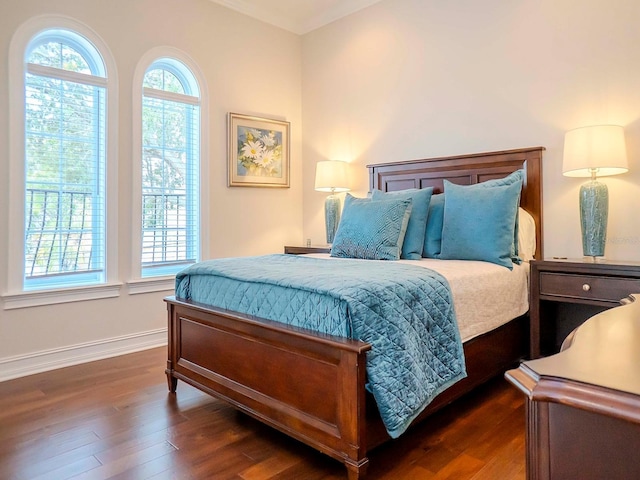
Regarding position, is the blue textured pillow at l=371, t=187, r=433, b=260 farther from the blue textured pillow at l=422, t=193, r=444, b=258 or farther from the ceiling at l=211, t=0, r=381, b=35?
the ceiling at l=211, t=0, r=381, b=35

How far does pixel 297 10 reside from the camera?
4301mm

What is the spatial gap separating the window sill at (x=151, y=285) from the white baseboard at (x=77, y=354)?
0.34 m

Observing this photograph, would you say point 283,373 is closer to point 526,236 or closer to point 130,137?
point 526,236

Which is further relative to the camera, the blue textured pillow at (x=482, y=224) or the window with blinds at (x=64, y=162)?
the window with blinds at (x=64, y=162)

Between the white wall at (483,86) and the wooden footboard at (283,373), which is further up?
the white wall at (483,86)

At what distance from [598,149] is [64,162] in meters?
3.51

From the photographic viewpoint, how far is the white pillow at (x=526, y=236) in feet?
9.50

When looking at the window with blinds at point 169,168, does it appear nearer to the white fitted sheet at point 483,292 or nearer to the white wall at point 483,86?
the white wall at point 483,86

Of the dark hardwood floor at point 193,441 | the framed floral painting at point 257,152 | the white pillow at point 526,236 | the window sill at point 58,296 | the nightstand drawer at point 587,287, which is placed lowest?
the dark hardwood floor at point 193,441

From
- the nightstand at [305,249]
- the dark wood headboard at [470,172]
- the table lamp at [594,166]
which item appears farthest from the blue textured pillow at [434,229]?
the nightstand at [305,249]

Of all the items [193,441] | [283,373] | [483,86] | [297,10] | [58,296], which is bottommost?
[193,441]

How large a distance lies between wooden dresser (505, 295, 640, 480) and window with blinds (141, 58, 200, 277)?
3471mm

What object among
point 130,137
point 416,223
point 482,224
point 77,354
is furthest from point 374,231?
point 77,354

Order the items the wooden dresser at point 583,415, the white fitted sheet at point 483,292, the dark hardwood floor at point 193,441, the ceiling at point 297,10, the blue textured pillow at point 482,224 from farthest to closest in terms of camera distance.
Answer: the ceiling at point 297,10 < the blue textured pillow at point 482,224 < the white fitted sheet at point 483,292 < the dark hardwood floor at point 193,441 < the wooden dresser at point 583,415
